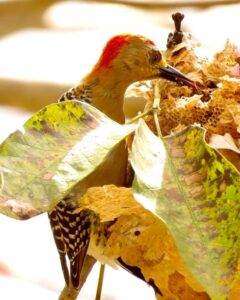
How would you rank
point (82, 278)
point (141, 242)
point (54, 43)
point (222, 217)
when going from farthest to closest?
point (54, 43) → point (82, 278) → point (141, 242) → point (222, 217)

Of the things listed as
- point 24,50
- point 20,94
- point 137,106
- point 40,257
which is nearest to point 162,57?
point 40,257

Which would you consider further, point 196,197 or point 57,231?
point 57,231

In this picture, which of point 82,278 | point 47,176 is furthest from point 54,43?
point 47,176

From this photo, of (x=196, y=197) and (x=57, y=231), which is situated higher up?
(x=196, y=197)

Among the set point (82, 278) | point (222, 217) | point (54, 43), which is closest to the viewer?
point (222, 217)

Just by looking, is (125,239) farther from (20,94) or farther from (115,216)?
(20,94)

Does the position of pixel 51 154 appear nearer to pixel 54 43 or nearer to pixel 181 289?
pixel 181 289

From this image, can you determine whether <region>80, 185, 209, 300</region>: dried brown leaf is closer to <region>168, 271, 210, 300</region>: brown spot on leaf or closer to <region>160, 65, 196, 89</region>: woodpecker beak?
<region>168, 271, 210, 300</region>: brown spot on leaf

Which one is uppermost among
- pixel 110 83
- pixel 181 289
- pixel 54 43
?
pixel 110 83
